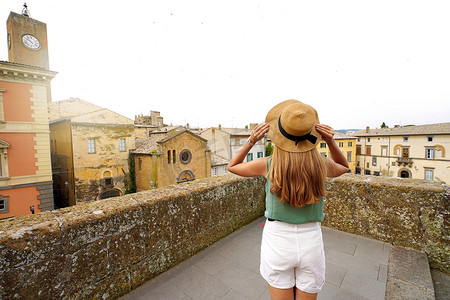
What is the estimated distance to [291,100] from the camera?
1686 mm

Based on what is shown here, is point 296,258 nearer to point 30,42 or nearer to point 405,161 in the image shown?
point 30,42

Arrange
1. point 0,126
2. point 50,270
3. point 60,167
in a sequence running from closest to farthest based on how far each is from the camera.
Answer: point 50,270, point 0,126, point 60,167

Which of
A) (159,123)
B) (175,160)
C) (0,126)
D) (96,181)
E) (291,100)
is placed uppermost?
(159,123)

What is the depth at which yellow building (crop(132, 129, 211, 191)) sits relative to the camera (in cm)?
1962

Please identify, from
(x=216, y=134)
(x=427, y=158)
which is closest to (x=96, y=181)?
(x=216, y=134)

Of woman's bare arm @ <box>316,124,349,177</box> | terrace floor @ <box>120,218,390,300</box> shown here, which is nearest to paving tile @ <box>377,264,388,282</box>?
terrace floor @ <box>120,218,390,300</box>

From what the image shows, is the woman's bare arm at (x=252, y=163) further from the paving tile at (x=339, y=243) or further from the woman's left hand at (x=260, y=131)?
the paving tile at (x=339, y=243)

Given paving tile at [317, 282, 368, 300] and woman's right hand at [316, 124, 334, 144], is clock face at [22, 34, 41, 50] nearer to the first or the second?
woman's right hand at [316, 124, 334, 144]

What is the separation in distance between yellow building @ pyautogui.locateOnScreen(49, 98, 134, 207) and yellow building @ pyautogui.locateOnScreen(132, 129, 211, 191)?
1.89 metres

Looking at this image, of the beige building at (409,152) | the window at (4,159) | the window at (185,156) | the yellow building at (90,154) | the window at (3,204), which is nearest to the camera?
the window at (4,159)

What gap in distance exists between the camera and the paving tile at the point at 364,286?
7.73 feet

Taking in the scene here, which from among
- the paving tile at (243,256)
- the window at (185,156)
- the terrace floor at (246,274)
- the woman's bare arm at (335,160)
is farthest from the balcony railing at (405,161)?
the woman's bare arm at (335,160)

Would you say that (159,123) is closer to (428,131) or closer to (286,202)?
(286,202)

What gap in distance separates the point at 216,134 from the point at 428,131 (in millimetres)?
30831
